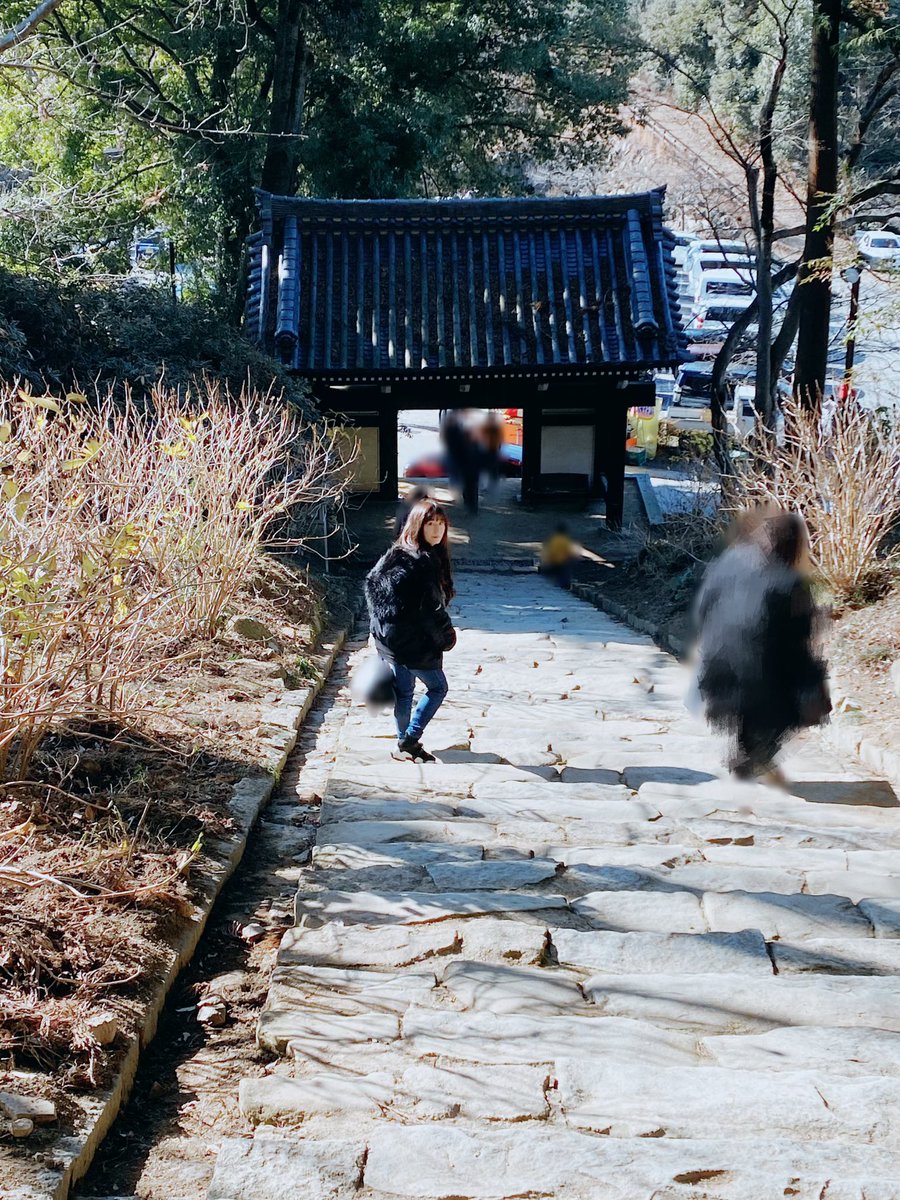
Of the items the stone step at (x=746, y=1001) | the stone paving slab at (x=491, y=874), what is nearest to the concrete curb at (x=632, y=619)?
the stone paving slab at (x=491, y=874)

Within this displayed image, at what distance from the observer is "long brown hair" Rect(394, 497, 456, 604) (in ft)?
20.9

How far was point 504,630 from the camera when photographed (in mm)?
12398

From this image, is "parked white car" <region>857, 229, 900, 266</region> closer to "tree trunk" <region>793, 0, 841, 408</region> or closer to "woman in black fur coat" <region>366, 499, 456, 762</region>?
"tree trunk" <region>793, 0, 841, 408</region>

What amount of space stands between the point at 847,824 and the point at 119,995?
3824 millimetres

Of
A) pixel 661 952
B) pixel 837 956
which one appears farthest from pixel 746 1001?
pixel 837 956

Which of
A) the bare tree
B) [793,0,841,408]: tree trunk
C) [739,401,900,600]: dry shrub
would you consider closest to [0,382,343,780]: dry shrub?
the bare tree

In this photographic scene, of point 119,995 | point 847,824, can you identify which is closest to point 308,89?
point 847,824

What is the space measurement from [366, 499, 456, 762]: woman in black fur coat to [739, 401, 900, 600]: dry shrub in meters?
4.63

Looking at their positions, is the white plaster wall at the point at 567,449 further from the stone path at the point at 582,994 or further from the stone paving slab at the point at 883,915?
the stone paving slab at the point at 883,915

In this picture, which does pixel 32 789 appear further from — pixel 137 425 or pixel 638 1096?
pixel 137 425

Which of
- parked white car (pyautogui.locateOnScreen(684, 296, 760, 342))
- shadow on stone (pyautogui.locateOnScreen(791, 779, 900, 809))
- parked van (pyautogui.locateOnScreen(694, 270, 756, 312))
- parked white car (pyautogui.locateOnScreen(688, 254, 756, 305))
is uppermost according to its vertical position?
parked white car (pyautogui.locateOnScreen(688, 254, 756, 305))

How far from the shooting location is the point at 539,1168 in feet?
8.21

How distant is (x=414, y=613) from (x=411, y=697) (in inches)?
22.1

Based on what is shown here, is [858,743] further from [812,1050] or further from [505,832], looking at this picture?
[812,1050]
